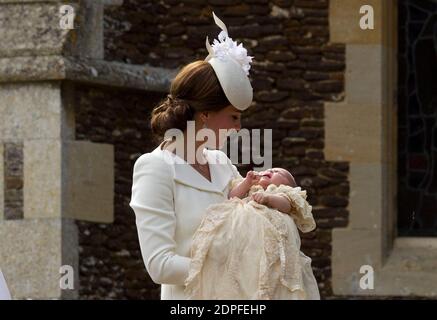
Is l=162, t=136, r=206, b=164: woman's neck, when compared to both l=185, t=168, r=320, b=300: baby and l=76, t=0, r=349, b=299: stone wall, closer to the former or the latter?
l=185, t=168, r=320, b=300: baby

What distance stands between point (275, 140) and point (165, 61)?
85 centimetres

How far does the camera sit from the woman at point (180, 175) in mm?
5066

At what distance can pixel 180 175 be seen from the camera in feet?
17.0

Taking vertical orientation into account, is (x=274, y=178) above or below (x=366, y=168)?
below

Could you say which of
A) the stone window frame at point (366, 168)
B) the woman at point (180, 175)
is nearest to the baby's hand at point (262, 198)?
the woman at point (180, 175)

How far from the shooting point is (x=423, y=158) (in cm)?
1017

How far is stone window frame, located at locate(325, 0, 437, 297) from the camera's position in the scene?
9.69m

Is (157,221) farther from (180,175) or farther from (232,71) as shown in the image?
(232,71)

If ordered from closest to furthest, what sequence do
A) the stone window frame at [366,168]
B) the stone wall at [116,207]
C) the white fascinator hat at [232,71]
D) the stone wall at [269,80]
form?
the white fascinator hat at [232,71]
the stone wall at [116,207]
the stone wall at [269,80]
the stone window frame at [366,168]

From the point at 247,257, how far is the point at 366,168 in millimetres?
4763

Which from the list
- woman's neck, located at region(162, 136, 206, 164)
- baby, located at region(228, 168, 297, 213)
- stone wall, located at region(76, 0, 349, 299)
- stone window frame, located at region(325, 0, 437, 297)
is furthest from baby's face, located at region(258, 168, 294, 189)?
stone window frame, located at region(325, 0, 437, 297)

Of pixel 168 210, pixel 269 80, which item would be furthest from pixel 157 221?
pixel 269 80

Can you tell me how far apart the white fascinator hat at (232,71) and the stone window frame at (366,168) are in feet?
14.4

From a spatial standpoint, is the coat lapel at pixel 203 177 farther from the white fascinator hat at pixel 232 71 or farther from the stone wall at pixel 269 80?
the stone wall at pixel 269 80
